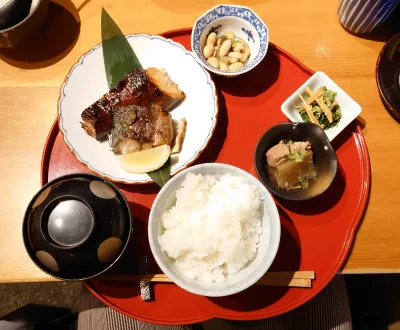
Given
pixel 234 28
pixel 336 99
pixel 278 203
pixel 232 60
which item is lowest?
pixel 278 203

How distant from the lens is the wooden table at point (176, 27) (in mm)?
1860

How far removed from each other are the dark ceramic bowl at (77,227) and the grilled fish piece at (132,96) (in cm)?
41

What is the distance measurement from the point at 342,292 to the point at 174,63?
1667 mm

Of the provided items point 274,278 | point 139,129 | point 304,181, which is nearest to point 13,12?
point 139,129

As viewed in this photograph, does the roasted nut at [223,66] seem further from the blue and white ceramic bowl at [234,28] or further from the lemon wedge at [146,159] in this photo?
the lemon wedge at [146,159]

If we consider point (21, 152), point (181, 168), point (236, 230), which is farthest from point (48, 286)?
point (236, 230)

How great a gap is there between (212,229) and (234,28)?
118 centimetres

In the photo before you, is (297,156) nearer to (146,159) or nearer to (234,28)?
(146,159)

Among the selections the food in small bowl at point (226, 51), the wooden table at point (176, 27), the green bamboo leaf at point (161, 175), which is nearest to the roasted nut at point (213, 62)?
the food in small bowl at point (226, 51)

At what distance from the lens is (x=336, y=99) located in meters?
1.99

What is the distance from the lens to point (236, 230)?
1664 mm

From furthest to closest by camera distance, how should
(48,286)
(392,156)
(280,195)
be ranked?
(48,286) → (392,156) → (280,195)

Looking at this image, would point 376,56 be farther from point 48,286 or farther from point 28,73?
point 48,286

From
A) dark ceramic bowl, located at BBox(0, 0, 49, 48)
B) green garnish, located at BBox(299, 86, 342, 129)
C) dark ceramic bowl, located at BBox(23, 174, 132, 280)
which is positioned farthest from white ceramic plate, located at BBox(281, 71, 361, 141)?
dark ceramic bowl, located at BBox(0, 0, 49, 48)
